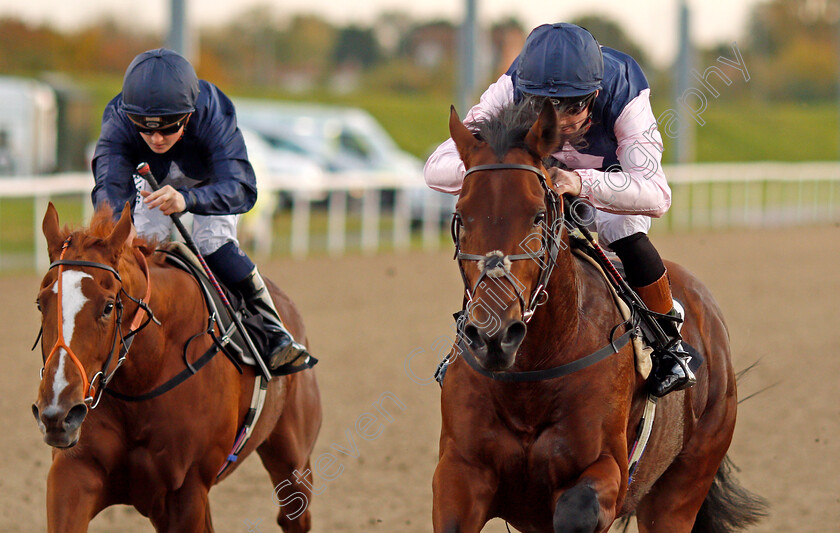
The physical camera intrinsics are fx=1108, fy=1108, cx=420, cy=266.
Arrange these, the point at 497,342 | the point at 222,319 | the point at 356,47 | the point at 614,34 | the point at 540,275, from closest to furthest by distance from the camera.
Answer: the point at 497,342 < the point at 540,275 < the point at 222,319 < the point at 614,34 < the point at 356,47

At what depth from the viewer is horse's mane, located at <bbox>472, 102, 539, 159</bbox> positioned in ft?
10.8

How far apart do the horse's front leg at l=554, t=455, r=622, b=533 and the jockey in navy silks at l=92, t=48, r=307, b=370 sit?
1646mm

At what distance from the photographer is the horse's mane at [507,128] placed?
3285mm

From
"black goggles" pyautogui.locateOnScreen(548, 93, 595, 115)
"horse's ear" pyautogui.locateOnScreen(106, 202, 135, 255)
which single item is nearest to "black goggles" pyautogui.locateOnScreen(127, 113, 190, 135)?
"horse's ear" pyautogui.locateOnScreen(106, 202, 135, 255)

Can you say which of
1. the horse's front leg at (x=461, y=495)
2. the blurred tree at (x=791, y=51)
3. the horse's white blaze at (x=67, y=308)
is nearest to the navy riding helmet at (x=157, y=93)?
the horse's white blaze at (x=67, y=308)

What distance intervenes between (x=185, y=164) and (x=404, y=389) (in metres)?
4.01

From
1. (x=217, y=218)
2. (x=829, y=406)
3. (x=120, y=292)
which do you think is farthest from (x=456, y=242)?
(x=829, y=406)

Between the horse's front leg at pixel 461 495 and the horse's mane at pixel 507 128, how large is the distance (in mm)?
A: 1006

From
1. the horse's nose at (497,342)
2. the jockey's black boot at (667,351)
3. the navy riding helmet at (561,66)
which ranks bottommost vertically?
the jockey's black boot at (667,351)

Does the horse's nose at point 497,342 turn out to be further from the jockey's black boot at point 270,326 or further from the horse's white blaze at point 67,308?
the jockey's black boot at point 270,326

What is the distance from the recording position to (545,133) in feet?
10.8

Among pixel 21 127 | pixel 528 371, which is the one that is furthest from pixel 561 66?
pixel 21 127

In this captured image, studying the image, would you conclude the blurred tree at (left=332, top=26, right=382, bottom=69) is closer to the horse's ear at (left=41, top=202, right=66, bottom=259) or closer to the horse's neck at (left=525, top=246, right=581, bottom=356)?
the horse's ear at (left=41, top=202, right=66, bottom=259)

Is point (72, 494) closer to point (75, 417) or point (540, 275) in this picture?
point (75, 417)
